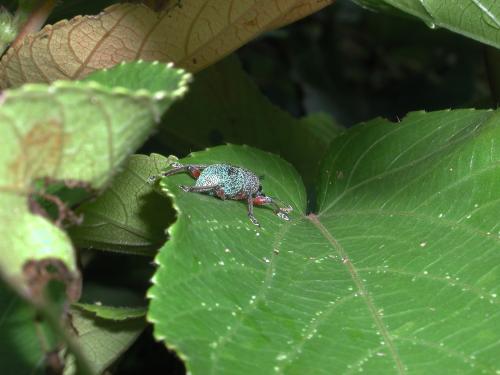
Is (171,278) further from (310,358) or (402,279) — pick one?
(402,279)

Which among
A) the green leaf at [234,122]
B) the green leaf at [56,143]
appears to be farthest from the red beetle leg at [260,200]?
the green leaf at [234,122]

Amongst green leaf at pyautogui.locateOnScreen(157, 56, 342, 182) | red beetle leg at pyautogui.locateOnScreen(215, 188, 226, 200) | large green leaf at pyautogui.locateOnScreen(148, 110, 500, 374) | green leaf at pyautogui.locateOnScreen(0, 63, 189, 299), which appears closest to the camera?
green leaf at pyautogui.locateOnScreen(0, 63, 189, 299)

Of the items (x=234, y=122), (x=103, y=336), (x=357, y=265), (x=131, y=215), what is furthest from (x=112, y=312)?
(x=234, y=122)

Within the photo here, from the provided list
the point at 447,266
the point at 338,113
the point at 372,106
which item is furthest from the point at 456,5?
the point at 372,106

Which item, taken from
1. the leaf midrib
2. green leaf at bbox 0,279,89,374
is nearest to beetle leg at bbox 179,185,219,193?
the leaf midrib

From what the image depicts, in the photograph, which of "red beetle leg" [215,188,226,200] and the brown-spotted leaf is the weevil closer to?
"red beetle leg" [215,188,226,200]

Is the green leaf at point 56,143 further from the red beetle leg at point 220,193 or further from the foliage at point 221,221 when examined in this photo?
the red beetle leg at point 220,193
